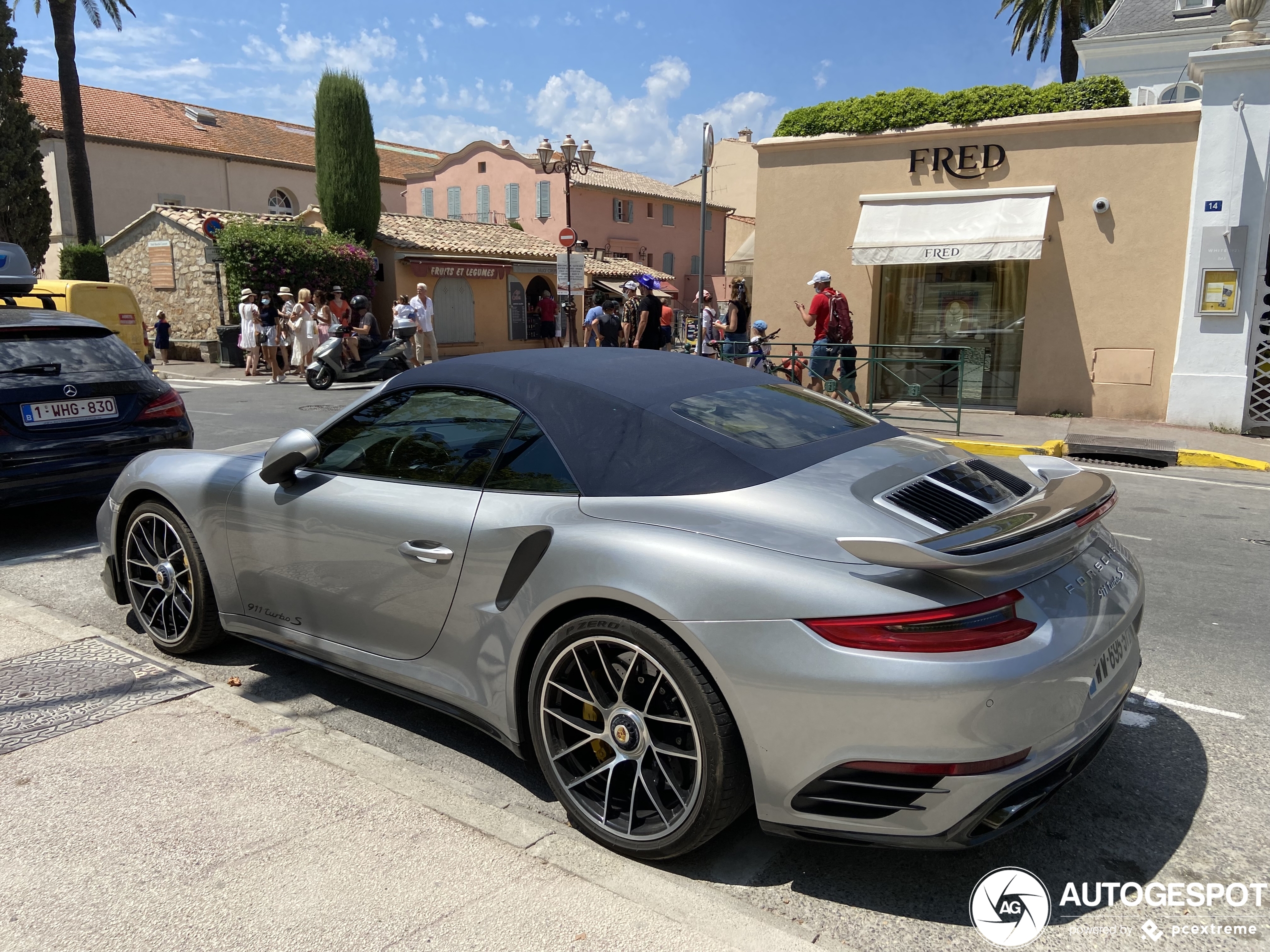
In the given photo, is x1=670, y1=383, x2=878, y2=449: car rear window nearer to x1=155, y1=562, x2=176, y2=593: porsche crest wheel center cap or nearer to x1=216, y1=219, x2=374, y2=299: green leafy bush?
x1=155, y1=562, x2=176, y2=593: porsche crest wheel center cap

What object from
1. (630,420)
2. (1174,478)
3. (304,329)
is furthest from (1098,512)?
(304,329)

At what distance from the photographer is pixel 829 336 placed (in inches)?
507

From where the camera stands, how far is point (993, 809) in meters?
2.27

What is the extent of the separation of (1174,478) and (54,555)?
9780mm

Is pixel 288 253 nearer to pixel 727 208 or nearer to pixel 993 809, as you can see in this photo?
pixel 993 809

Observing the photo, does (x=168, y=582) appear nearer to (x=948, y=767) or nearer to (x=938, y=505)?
(x=938, y=505)

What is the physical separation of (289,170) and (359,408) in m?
40.9

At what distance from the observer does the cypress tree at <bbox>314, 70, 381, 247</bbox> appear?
92.9ft

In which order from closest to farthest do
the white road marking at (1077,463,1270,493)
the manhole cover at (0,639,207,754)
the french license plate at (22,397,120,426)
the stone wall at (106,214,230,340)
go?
the manhole cover at (0,639,207,754) < the french license plate at (22,397,120,426) < the white road marking at (1077,463,1270,493) < the stone wall at (106,214,230,340)

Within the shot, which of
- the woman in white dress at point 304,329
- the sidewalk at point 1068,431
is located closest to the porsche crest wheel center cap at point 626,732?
the sidewalk at point 1068,431

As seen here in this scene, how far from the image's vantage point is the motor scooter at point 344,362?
16.9m

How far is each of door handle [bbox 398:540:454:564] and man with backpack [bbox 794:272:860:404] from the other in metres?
10.0

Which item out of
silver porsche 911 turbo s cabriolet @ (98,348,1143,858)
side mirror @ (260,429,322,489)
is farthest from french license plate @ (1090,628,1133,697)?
side mirror @ (260,429,322,489)

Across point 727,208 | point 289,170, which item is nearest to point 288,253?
point 289,170
